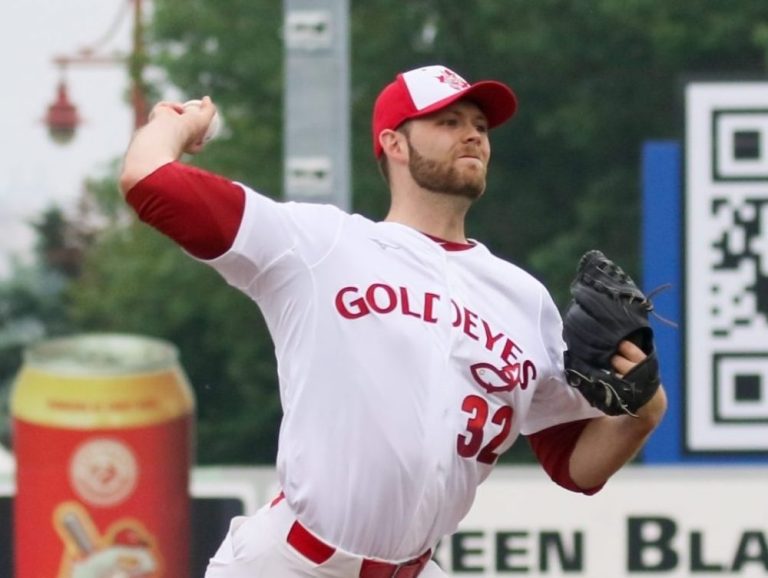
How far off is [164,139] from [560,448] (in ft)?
3.04

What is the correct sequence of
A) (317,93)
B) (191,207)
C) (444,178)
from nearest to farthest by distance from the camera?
1. (191,207)
2. (444,178)
3. (317,93)

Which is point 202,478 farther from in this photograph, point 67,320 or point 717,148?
point 67,320

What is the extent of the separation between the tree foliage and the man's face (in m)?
11.3

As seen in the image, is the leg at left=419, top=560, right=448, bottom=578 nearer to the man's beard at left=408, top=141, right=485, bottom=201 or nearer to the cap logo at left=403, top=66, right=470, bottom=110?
the man's beard at left=408, top=141, right=485, bottom=201

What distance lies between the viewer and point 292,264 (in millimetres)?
3326

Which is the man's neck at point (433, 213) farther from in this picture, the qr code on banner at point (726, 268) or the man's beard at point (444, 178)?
the qr code on banner at point (726, 268)

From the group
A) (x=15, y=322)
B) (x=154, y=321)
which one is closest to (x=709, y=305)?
(x=154, y=321)

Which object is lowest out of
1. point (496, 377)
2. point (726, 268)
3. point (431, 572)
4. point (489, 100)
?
point (431, 572)

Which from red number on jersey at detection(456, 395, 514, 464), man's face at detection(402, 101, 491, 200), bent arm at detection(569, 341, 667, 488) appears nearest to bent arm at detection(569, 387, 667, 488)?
bent arm at detection(569, 341, 667, 488)

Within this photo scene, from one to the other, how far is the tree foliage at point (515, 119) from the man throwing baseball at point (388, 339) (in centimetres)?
1130

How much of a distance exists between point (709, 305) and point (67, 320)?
12.9m

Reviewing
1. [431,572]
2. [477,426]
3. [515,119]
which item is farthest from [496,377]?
[515,119]

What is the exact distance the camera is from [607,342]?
3.40 m

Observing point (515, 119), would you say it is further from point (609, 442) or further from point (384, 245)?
point (384, 245)
